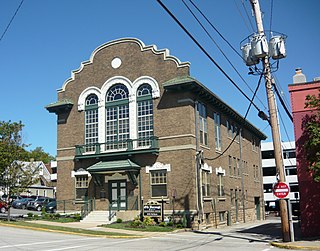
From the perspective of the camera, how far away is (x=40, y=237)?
772 inches

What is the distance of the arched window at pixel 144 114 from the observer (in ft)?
95.2

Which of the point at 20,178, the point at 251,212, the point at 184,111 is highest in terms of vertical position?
the point at 184,111

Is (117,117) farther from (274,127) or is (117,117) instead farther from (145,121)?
(274,127)

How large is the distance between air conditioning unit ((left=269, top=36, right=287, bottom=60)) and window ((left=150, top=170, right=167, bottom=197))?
501 inches

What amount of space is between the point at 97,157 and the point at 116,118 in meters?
3.18

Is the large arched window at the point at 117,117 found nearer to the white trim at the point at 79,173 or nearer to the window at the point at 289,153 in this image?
the white trim at the point at 79,173

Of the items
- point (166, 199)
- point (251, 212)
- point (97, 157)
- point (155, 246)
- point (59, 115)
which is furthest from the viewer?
point (251, 212)

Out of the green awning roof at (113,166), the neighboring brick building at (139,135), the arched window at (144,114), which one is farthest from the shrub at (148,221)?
the arched window at (144,114)

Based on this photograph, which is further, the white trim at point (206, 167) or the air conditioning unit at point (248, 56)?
the white trim at point (206, 167)

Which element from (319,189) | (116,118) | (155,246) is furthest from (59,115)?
(319,189)

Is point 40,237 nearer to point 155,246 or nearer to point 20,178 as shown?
point 155,246

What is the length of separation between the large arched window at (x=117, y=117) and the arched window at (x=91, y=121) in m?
1.02

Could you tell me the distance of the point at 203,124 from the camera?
3052cm

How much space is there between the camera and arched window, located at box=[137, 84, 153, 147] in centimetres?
2901
